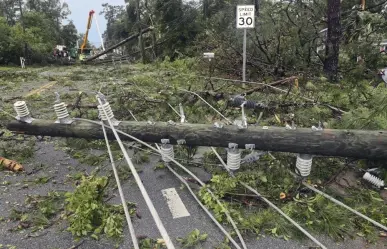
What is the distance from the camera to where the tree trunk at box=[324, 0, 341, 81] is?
8.22m

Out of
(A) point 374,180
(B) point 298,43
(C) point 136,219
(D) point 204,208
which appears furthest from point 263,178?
(B) point 298,43

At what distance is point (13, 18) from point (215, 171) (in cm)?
6046

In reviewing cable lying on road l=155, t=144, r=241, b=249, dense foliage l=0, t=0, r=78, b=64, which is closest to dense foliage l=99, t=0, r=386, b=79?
cable lying on road l=155, t=144, r=241, b=249

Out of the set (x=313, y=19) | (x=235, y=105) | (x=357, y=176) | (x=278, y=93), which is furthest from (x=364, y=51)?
(x=357, y=176)

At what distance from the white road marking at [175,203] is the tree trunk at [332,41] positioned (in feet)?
23.0

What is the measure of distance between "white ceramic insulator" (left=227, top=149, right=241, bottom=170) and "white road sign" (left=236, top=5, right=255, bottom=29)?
493 centimetres

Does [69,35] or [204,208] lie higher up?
[69,35]

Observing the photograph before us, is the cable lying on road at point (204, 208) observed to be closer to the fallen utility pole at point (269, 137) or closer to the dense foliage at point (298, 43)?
the fallen utility pole at point (269, 137)

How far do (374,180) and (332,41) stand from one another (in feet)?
20.1

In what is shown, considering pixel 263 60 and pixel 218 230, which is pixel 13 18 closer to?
pixel 263 60

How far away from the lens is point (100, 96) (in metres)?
3.73

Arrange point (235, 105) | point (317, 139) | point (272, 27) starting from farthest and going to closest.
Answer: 1. point (272, 27)
2. point (235, 105)
3. point (317, 139)

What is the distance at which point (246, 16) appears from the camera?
24.3 ft

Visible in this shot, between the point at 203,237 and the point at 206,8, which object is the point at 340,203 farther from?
the point at 206,8
